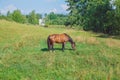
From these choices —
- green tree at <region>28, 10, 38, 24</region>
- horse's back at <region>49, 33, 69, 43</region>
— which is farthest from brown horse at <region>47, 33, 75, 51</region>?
green tree at <region>28, 10, 38, 24</region>

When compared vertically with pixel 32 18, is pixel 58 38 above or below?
below

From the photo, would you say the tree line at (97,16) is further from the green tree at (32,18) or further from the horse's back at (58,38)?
the green tree at (32,18)

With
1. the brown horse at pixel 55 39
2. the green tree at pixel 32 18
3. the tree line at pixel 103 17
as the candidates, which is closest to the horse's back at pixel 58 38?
the brown horse at pixel 55 39

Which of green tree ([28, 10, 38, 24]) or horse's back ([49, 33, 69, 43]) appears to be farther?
green tree ([28, 10, 38, 24])

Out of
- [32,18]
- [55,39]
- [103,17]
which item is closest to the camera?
[55,39]

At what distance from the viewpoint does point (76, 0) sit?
7369cm

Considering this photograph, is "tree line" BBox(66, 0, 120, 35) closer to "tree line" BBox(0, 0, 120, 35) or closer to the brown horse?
"tree line" BBox(0, 0, 120, 35)

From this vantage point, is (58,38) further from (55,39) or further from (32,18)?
(32,18)

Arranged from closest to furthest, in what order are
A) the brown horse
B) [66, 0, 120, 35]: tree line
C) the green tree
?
the brown horse
[66, 0, 120, 35]: tree line
the green tree

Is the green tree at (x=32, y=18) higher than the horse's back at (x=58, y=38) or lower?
higher

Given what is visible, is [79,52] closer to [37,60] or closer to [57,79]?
[37,60]

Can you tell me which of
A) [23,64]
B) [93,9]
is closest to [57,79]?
[23,64]

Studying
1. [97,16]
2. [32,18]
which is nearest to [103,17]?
[97,16]

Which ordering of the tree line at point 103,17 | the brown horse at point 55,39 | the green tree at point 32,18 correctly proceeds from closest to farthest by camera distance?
the brown horse at point 55,39 < the tree line at point 103,17 < the green tree at point 32,18
